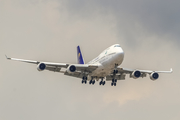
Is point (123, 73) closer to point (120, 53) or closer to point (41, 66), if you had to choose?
point (120, 53)

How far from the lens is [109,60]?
70.0 metres

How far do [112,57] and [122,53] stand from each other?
1.95 meters

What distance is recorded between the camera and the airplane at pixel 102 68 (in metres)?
70.1

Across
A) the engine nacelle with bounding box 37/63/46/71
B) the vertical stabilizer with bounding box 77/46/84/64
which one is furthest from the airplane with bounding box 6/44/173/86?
the vertical stabilizer with bounding box 77/46/84/64

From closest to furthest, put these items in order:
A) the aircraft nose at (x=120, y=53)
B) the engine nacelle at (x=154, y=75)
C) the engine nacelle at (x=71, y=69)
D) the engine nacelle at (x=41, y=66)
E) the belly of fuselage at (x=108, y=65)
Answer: the aircraft nose at (x=120, y=53)
the belly of fuselage at (x=108, y=65)
the engine nacelle at (x=41, y=66)
the engine nacelle at (x=71, y=69)
the engine nacelle at (x=154, y=75)

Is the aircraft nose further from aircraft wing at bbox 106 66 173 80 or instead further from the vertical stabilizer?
the vertical stabilizer

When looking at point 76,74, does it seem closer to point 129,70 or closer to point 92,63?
point 92,63

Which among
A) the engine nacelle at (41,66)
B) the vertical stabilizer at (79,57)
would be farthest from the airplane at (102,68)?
the vertical stabilizer at (79,57)

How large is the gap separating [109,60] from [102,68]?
2829 millimetres

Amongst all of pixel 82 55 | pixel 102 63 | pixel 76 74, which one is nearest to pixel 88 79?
pixel 76 74

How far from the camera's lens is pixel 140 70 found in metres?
79.3

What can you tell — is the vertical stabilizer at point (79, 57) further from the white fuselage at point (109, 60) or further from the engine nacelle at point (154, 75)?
the engine nacelle at point (154, 75)

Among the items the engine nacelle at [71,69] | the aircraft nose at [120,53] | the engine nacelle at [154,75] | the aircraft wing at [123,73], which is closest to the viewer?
the aircraft nose at [120,53]

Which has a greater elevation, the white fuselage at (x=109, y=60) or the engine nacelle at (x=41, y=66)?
the white fuselage at (x=109, y=60)
